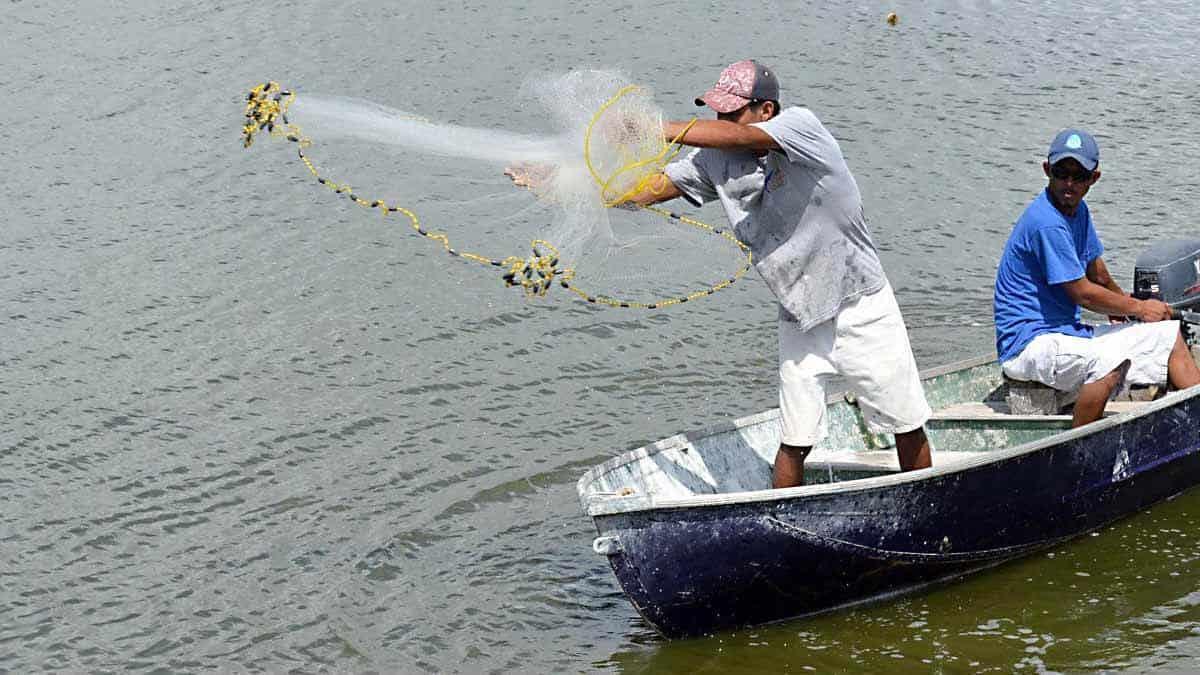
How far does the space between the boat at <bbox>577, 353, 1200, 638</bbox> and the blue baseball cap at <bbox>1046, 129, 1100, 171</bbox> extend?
1201 millimetres

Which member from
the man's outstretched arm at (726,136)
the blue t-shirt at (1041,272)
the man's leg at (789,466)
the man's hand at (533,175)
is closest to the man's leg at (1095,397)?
the blue t-shirt at (1041,272)

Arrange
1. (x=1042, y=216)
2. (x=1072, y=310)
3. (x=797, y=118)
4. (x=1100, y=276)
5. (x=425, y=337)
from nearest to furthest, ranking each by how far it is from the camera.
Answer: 1. (x=797, y=118)
2. (x=1042, y=216)
3. (x=1072, y=310)
4. (x=1100, y=276)
5. (x=425, y=337)

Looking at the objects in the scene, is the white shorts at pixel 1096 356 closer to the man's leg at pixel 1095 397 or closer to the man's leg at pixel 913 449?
the man's leg at pixel 1095 397

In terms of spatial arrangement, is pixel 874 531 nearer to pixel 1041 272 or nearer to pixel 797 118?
pixel 1041 272

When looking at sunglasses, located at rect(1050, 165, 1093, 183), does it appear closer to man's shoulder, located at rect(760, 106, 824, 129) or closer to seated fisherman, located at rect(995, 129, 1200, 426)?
seated fisherman, located at rect(995, 129, 1200, 426)

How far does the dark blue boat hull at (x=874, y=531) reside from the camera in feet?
21.0

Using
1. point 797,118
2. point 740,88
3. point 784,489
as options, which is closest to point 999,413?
point 784,489

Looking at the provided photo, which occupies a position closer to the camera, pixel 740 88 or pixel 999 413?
pixel 740 88

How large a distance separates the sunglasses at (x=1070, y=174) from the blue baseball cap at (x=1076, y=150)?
0.02 metres

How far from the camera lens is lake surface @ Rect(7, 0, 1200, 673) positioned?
696 cm

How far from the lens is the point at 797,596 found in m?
6.77

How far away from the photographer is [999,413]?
312 inches

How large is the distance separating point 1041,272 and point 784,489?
1.86 m

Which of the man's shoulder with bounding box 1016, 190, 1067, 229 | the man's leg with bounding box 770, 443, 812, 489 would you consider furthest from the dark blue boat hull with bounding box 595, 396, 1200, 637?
the man's shoulder with bounding box 1016, 190, 1067, 229
